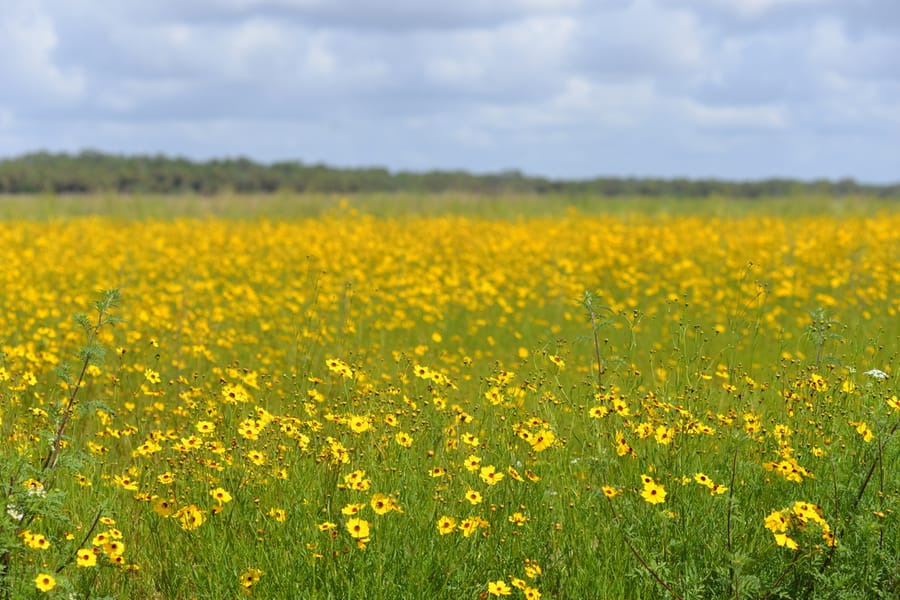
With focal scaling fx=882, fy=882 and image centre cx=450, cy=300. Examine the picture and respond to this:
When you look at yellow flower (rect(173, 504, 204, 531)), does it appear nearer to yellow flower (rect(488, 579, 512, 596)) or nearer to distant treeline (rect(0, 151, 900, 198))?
yellow flower (rect(488, 579, 512, 596))

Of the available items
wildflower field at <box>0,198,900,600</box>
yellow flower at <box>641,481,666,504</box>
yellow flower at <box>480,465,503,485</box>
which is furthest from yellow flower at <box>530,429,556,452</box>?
yellow flower at <box>641,481,666,504</box>

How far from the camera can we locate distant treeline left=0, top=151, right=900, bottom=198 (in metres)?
34.2

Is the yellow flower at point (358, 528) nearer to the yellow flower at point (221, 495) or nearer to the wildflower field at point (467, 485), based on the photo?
the wildflower field at point (467, 485)

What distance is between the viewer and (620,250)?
45.1ft

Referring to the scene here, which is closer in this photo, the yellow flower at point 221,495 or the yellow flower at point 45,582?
the yellow flower at point 45,582

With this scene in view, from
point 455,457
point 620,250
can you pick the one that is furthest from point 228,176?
point 455,457

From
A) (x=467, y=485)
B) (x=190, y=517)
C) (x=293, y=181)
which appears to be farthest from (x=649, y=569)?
(x=293, y=181)

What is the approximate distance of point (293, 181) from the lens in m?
36.8

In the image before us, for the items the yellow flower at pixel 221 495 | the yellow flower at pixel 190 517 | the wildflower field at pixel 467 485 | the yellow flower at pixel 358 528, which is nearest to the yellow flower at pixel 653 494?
the wildflower field at pixel 467 485

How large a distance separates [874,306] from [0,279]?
33.9 ft

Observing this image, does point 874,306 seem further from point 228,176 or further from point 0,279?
point 228,176

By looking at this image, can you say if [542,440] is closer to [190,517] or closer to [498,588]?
[498,588]

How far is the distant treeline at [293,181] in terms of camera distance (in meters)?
34.2

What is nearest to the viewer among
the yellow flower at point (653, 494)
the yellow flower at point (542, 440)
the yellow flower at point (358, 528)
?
the yellow flower at point (358, 528)
